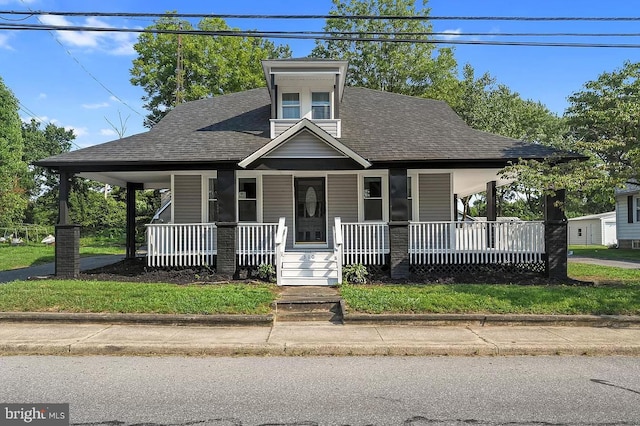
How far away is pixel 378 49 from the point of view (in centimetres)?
2925

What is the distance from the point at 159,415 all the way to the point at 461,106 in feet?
88.0

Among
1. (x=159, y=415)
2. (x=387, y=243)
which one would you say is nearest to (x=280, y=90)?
(x=387, y=243)

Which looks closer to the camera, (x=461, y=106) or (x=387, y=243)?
(x=387, y=243)

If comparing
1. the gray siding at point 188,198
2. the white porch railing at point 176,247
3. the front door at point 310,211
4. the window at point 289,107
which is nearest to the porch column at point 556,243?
the front door at point 310,211

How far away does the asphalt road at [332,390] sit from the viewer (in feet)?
13.7

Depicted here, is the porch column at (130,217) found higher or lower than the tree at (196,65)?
lower

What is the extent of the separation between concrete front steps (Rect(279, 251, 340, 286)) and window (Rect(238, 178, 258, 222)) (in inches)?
94.6

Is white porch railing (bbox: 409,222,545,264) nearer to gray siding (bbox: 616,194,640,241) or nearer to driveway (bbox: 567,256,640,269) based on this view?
driveway (bbox: 567,256,640,269)

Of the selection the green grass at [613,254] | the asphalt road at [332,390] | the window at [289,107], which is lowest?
the asphalt road at [332,390]

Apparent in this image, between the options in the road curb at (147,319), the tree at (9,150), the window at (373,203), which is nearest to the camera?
the road curb at (147,319)

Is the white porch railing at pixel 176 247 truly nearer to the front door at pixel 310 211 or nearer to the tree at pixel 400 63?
the front door at pixel 310 211

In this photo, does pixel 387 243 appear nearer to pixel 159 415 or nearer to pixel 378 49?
pixel 159 415

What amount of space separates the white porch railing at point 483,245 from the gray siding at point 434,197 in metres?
1.83

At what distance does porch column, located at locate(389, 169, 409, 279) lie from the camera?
1145 cm
